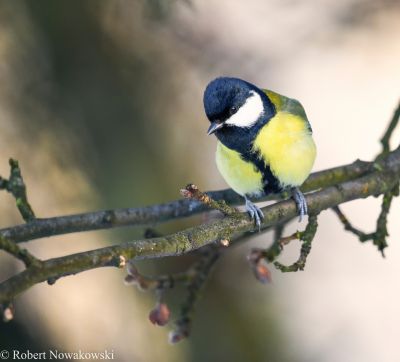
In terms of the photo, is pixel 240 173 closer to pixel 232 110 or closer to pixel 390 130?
pixel 232 110

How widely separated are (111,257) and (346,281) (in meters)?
2.39

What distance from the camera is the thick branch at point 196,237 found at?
1.11 m

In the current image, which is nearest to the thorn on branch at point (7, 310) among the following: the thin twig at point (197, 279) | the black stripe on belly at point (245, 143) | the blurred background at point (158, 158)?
the thin twig at point (197, 279)

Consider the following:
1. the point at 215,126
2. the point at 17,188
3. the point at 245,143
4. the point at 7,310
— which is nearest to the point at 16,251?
the point at 7,310

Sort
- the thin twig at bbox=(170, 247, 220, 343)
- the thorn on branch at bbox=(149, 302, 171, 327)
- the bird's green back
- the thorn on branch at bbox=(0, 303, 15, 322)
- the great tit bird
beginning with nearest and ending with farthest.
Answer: the thorn on branch at bbox=(0, 303, 15, 322) < the thorn on branch at bbox=(149, 302, 171, 327) < the thin twig at bbox=(170, 247, 220, 343) < the great tit bird < the bird's green back

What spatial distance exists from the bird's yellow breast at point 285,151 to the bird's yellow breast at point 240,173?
0.06 meters

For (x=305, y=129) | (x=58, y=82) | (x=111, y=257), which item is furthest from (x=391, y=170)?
(x=58, y=82)

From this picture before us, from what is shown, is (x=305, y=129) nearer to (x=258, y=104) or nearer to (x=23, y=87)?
(x=258, y=104)

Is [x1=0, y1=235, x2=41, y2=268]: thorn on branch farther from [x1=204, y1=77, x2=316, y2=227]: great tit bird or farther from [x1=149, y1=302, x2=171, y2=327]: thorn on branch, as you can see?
[x1=204, y1=77, x2=316, y2=227]: great tit bird

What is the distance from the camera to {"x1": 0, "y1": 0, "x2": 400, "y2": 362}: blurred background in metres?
2.92

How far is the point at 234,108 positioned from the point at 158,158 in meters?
1.06

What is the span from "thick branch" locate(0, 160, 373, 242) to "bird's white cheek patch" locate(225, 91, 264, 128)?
26cm

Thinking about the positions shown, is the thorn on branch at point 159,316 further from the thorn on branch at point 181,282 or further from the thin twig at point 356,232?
the thin twig at point 356,232

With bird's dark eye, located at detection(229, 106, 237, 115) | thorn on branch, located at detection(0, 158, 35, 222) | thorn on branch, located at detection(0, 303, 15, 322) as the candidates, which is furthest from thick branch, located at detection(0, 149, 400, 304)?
thorn on branch, located at detection(0, 158, 35, 222)
